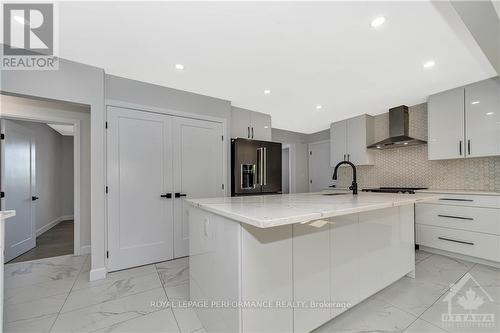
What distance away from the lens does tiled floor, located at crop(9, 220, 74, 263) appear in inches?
116

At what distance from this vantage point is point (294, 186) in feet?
18.6

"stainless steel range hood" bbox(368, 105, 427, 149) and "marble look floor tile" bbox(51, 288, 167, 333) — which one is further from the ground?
"stainless steel range hood" bbox(368, 105, 427, 149)

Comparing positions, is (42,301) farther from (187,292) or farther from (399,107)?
(399,107)

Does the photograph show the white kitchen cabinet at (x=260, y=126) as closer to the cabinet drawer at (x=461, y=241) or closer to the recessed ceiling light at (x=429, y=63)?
the recessed ceiling light at (x=429, y=63)

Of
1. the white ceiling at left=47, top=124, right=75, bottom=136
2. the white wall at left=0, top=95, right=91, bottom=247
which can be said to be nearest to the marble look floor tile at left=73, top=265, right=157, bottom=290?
the white wall at left=0, top=95, right=91, bottom=247

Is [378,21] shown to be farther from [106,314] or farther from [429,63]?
[106,314]

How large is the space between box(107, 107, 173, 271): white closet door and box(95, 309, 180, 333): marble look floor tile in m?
1.08

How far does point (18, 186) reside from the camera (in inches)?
115

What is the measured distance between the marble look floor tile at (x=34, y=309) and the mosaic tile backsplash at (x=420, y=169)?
4912 mm

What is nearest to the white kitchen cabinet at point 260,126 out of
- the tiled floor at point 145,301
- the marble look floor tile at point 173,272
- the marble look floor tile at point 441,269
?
the marble look floor tile at point 173,272

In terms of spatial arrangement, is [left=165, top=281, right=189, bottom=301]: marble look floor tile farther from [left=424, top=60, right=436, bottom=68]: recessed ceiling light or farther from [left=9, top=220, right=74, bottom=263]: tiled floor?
[left=424, top=60, right=436, bottom=68]: recessed ceiling light

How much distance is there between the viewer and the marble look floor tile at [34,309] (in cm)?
165

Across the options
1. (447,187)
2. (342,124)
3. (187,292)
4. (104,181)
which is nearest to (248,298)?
(187,292)

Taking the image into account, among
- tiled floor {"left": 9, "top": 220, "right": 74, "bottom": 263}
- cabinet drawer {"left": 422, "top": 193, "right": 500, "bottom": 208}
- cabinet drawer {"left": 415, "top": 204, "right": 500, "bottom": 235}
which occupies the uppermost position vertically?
cabinet drawer {"left": 422, "top": 193, "right": 500, "bottom": 208}
